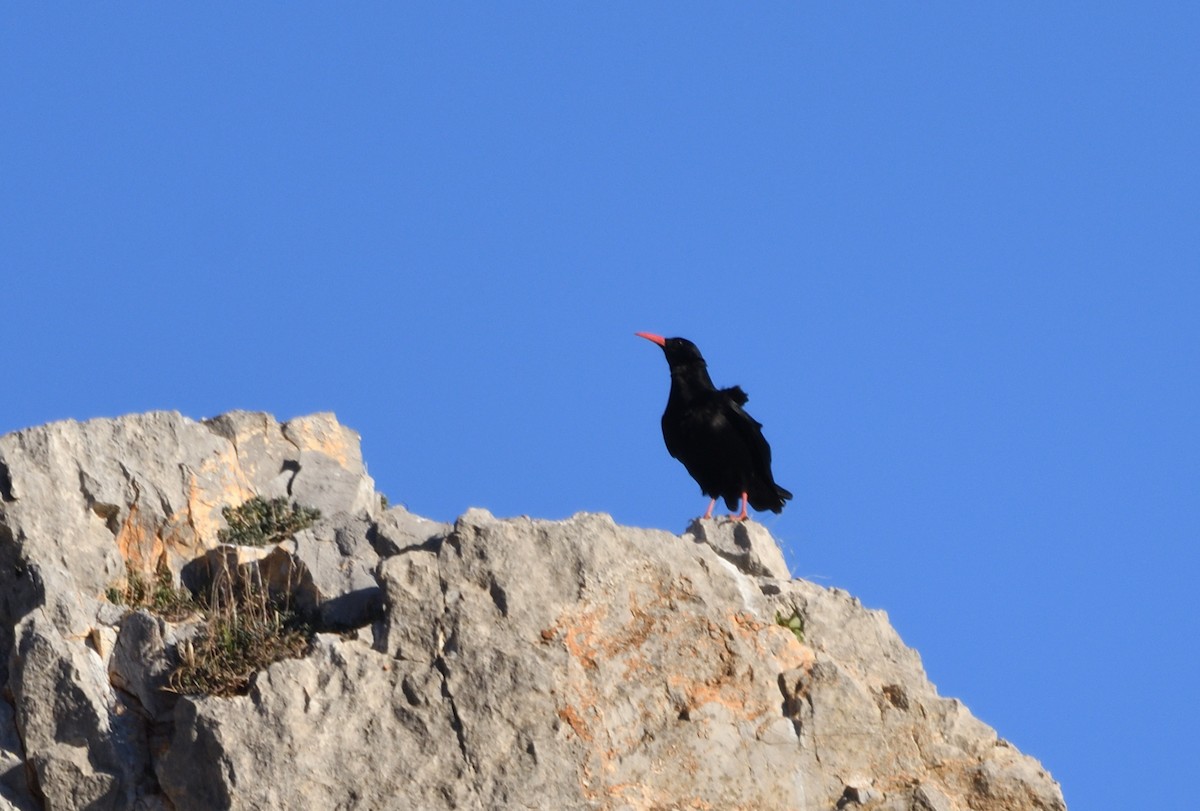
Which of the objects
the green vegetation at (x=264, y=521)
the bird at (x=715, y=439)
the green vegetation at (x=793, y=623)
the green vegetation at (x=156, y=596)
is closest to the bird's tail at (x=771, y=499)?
the bird at (x=715, y=439)

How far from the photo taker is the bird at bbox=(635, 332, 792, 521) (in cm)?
1669

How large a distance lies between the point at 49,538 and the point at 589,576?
4.29 m

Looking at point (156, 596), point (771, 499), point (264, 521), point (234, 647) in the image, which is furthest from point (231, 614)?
point (771, 499)

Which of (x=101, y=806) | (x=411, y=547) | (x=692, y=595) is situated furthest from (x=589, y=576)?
(x=101, y=806)

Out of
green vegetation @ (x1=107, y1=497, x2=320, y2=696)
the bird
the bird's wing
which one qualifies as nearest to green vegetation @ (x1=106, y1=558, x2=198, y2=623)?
green vegetation @ (x1=107, y1=497, x2=320, y2=696)

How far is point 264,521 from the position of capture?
1393 centimetres

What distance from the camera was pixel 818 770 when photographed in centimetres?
1126

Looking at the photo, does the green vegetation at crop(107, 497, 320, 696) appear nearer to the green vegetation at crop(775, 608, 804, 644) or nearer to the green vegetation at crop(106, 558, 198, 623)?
the green vegetation at crop(106, 558, 198, 623)

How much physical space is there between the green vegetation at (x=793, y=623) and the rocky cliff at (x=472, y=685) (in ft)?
0.06

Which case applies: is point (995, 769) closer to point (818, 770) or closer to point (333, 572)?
point (818, 770)

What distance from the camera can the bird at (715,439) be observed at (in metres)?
16.7

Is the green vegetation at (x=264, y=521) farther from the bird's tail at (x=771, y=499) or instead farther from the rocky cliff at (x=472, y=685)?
the bird's tail at (x=771, y=499)

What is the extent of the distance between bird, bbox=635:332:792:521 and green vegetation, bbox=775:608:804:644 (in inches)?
153

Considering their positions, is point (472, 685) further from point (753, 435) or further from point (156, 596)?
point (753, 435)
